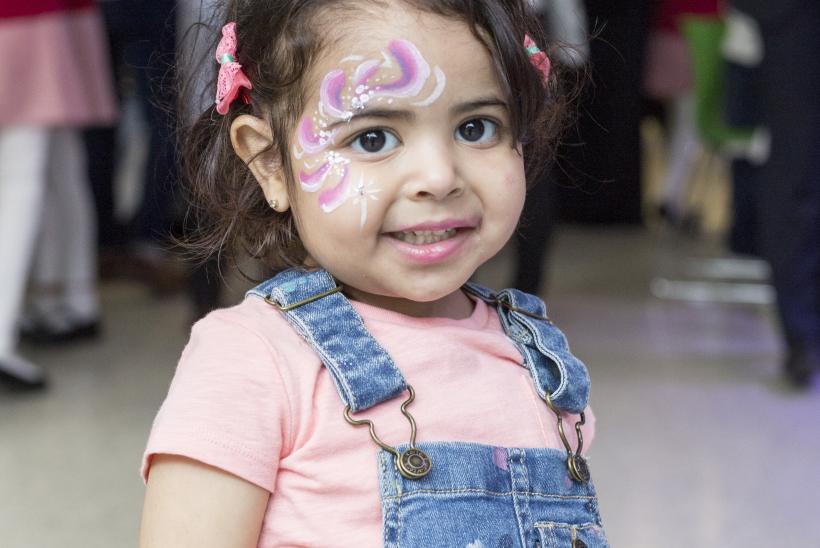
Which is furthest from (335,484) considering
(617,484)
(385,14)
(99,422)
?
(99,422)

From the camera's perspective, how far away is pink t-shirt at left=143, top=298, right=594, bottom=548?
95 cm

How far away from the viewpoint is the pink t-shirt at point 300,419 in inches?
37.5

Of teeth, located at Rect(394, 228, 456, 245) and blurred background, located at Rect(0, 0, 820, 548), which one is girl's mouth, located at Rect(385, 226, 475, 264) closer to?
teeth, located at Rect(394, 228, 456, 245)

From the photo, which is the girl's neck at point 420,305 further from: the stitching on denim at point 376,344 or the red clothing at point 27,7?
the red clothing at point 27,7

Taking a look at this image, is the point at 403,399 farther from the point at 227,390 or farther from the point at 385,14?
the point at 385,14

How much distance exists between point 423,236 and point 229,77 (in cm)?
24

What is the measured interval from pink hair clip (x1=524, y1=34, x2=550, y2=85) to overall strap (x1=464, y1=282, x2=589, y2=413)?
0.23 m

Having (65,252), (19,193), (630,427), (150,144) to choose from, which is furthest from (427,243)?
(150,144)

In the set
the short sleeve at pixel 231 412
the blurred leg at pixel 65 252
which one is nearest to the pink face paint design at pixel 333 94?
the short sleeve at pixel 231 412

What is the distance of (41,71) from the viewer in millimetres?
2641

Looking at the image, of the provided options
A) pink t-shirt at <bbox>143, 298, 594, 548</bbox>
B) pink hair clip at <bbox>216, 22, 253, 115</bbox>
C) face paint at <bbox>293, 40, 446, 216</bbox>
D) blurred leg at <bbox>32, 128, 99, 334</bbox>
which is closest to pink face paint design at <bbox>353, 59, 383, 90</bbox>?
face paint at <bbox>293, 40, 446, 216</bbox>

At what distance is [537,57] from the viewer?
1.10 metres

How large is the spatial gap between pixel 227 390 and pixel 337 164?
0.22 m

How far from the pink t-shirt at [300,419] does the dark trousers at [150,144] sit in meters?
2.39
